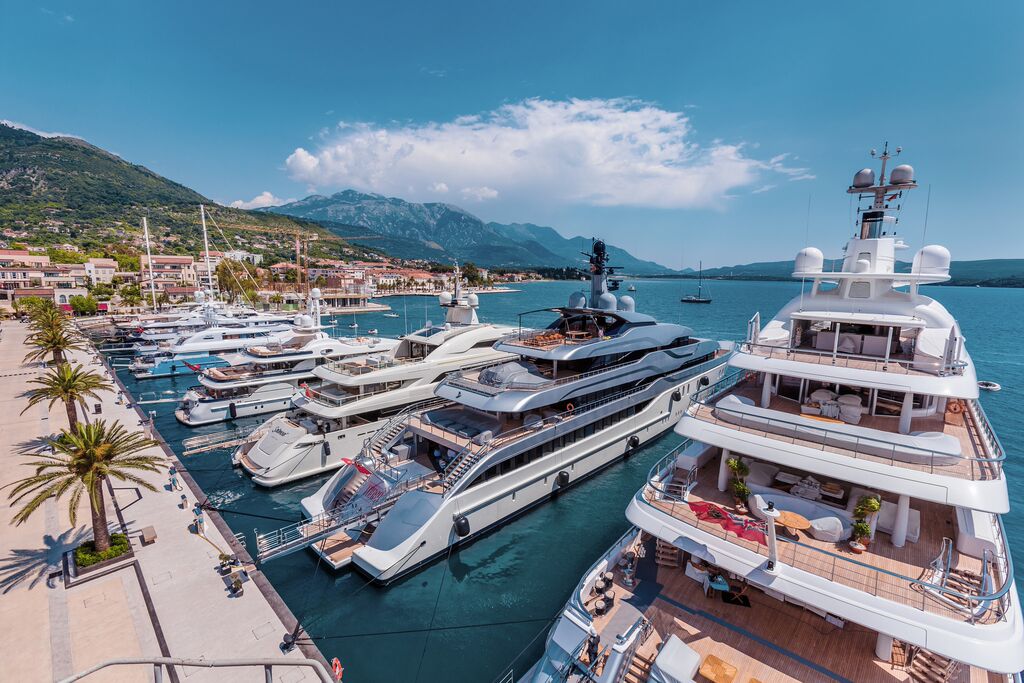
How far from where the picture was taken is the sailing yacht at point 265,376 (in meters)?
30.4

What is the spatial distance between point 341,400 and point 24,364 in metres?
39.8

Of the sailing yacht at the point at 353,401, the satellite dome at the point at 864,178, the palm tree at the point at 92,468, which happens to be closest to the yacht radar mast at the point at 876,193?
the satellite dome at the point at 864,178

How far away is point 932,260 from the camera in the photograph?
14.2 m

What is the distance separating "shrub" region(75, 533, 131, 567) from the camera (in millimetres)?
14031

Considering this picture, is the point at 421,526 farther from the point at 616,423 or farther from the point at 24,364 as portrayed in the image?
the point at 24,364

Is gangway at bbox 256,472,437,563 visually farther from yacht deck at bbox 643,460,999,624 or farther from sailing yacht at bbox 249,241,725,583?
yacht deck at bbox 643,460,999,624

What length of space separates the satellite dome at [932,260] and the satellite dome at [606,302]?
42.9 feet

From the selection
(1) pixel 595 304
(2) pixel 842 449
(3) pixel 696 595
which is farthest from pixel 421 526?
(1) pixel 595 304

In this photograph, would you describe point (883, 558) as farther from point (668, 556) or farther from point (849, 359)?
point (849, 359)

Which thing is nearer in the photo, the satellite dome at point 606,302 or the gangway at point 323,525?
the gangway at point 323,525

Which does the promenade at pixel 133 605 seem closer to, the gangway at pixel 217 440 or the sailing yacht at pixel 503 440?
the sailing yacht at pixel 503 440

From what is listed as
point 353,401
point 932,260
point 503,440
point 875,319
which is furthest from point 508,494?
point 932,260

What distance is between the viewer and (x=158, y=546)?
1548 centimetres

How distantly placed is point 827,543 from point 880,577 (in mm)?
1179
